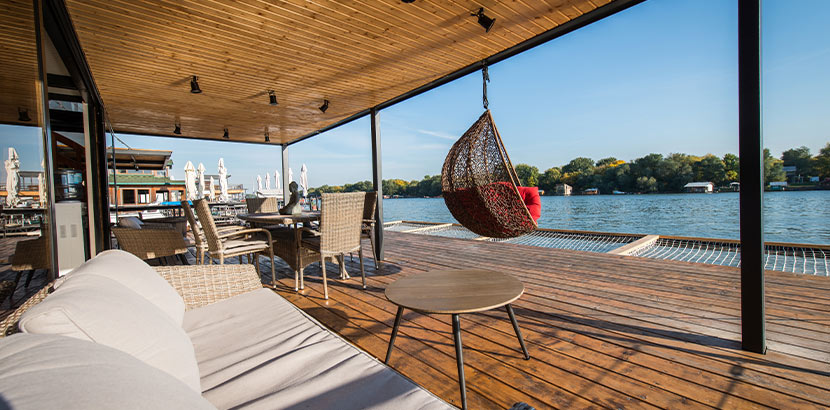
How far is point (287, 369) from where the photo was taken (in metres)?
1.13

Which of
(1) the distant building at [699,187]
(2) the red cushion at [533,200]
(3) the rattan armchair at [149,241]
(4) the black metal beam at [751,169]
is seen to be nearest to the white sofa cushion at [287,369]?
(4) the black metal beam at [751,169]

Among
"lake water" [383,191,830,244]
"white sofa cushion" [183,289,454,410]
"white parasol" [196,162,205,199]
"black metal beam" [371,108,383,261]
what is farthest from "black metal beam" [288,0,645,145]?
"lake water" [383,191,830,244]

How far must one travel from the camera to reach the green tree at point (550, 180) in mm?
15155

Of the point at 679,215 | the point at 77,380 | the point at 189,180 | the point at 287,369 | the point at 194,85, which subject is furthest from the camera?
the point at 679,215

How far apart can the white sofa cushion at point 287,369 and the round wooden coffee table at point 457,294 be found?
0.41m

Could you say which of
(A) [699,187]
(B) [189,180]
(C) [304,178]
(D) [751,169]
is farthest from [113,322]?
(A) [699,187]

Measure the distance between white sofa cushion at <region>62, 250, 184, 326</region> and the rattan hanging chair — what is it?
216 cm

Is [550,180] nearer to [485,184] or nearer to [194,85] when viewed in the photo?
[485,184]

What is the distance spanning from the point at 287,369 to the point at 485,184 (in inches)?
84.9

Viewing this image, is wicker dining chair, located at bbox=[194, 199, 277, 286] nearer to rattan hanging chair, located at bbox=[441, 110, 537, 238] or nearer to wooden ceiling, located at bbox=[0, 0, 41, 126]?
wooden ceiling, located at bbox=[0, 0, 41, 126]

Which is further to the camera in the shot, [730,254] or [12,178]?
[730,254]

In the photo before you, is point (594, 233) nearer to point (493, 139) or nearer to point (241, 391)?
point (493, 139)

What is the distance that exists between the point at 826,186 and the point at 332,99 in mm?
20090

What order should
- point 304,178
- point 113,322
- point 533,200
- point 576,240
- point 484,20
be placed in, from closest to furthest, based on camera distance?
point 113,322 < point 484,20 < point 533,200 < point 576,240 < point 304,178
